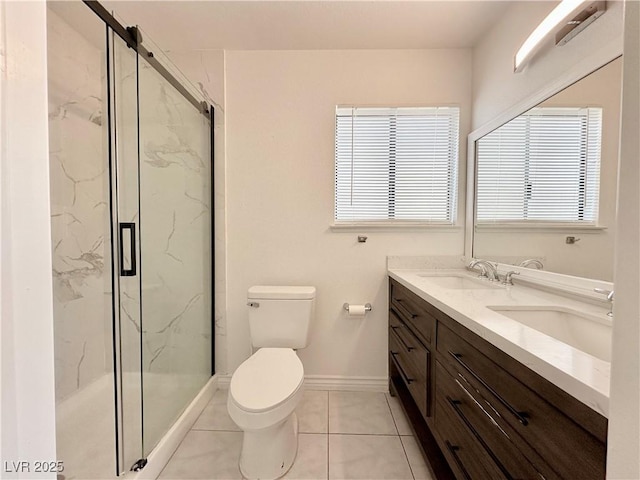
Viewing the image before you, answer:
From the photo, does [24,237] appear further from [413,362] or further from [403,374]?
[403,374]

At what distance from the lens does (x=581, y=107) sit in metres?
1.11

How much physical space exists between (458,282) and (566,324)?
2.15ft

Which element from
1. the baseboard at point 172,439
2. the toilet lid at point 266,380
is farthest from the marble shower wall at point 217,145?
the toilet lid at point 266,380

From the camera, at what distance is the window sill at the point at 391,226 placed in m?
1.98

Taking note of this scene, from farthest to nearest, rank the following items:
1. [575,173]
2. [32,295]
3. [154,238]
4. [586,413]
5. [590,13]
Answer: [154,238]
[575,173]
[590,13]
[586,413]
[32,295]

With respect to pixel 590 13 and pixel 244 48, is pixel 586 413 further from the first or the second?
pixel 244 48

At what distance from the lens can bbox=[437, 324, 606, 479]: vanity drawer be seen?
0.50m

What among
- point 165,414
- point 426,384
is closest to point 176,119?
point 165,414

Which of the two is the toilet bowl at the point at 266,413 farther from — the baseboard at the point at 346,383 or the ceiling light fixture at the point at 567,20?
the ceiling light fixture at the point at 567,20

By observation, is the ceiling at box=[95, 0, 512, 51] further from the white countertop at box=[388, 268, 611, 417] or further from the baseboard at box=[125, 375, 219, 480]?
the baseboard at box=[125, 375, 219, 480]

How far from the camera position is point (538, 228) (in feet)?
4.45

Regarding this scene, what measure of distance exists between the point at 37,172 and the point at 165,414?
1537 mm

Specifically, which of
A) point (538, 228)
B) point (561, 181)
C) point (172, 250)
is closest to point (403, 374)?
point (538, 228)

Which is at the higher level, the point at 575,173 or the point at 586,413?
the point at 575,173
